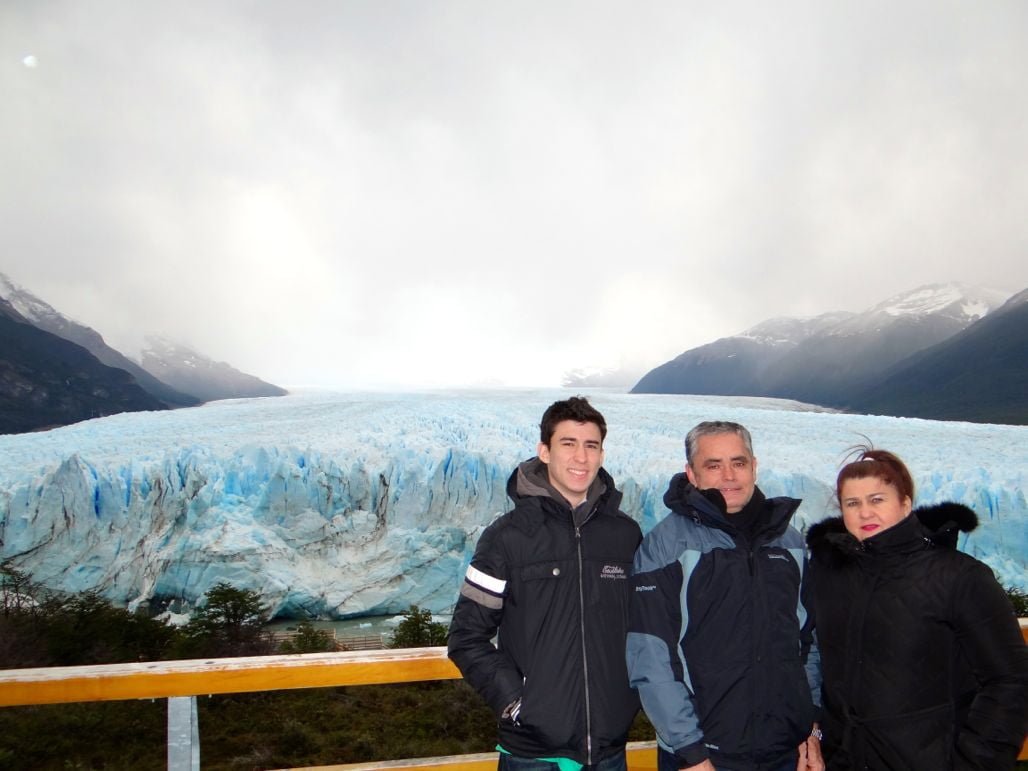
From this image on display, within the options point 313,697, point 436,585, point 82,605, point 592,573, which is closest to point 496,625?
point 592,573

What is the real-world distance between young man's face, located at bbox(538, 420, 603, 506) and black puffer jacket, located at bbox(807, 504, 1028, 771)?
658 mm

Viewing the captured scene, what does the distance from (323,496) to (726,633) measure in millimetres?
7327

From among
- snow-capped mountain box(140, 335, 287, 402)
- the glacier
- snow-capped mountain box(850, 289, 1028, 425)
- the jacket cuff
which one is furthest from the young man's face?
snow-capped mountain box(140, 335, 287, 402)

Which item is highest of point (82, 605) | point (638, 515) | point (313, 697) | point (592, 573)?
point (592, 573)

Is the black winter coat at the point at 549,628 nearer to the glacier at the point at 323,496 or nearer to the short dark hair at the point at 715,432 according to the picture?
the short dark hair at the point at 715,432

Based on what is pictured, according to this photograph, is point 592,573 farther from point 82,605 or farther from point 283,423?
point 283,423

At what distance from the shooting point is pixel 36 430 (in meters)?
8.57

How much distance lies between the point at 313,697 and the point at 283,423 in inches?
175

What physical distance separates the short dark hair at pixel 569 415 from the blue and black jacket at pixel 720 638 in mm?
307

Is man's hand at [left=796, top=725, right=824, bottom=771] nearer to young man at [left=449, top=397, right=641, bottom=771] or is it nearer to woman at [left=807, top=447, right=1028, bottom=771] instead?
woman at [left=807, top=447, right=1028, bottom=771]

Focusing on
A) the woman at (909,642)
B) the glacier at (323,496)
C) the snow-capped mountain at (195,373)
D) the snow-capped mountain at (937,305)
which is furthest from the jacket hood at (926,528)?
the snow-capped mountain at (937,305)

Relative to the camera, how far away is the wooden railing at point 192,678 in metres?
1.73

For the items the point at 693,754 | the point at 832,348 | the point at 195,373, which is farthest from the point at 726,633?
the point at 832,348

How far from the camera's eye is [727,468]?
1.66 m
